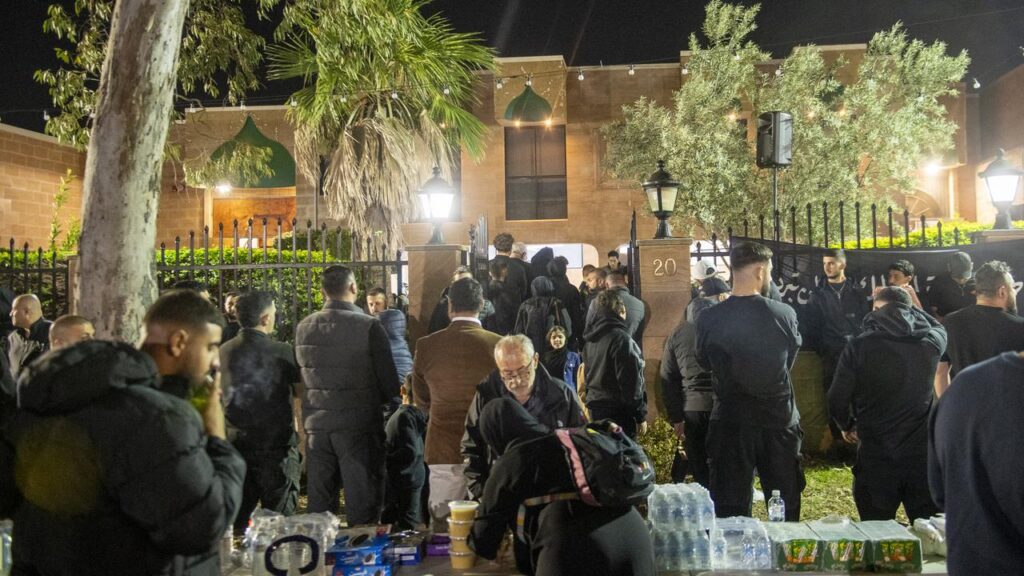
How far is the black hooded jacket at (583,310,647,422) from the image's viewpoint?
7215mm

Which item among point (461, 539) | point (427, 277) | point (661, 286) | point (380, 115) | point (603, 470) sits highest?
point (380, 115)

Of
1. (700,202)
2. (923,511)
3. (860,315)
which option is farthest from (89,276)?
(700,202)

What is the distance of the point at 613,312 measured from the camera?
24.1 ft

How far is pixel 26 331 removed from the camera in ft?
26.6

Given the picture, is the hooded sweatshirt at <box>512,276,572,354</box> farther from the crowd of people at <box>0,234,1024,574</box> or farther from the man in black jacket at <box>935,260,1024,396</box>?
the man in black jacket at <box>935,260,1024,396</box>

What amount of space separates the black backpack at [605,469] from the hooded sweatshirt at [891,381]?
2908 mm

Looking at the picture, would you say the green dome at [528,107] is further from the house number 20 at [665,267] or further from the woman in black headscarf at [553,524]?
the woman in black headscarf at [553,524]

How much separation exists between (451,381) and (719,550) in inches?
86.3

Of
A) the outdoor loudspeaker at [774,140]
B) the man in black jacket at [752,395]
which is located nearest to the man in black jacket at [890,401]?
the man in black jacket at [752,395]

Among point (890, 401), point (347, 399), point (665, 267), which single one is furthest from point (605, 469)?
point (665, 267)

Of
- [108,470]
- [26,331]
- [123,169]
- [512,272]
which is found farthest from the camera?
[512,272]

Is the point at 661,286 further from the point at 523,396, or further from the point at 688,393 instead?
the point at 523,396

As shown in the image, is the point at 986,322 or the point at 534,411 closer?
the point at 534,411

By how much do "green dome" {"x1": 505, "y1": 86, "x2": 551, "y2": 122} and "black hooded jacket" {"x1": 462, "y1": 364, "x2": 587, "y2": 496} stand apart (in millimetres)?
21537
